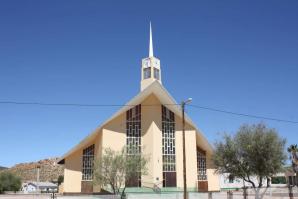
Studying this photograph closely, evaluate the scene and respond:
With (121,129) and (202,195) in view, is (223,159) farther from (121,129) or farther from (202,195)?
(121,129)

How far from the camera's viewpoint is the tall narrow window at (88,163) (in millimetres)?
56438

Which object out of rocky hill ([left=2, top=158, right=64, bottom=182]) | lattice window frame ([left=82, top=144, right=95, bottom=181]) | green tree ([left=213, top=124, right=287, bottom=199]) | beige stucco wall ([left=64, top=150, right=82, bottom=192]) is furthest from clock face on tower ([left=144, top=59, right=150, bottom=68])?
rocky hill ([left=2, top=158, right=64, bottom=182])

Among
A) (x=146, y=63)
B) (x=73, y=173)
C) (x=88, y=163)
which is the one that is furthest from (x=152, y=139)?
(x=73, y=173)

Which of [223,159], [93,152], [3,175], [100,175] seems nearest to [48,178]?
[3,175]

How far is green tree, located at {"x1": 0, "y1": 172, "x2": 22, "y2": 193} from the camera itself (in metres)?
80.8

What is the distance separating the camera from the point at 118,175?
38094 mm

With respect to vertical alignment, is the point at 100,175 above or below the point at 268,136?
below

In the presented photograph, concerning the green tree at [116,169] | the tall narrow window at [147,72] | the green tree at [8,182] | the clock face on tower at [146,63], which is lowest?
the green tree at [8,182]

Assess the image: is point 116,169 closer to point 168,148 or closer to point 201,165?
point 168,148

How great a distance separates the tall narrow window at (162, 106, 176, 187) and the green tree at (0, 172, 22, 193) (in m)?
42.6

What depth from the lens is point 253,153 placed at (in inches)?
1081

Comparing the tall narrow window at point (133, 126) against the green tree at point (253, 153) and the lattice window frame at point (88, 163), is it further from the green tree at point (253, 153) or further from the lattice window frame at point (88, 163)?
the green tree at point (253, 153)

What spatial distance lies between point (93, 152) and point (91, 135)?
3583 mm

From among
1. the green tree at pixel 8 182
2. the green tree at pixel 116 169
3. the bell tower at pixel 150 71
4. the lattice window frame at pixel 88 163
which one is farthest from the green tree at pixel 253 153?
the green tree at pixel 8 182
